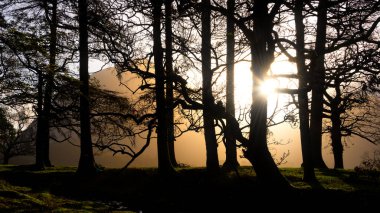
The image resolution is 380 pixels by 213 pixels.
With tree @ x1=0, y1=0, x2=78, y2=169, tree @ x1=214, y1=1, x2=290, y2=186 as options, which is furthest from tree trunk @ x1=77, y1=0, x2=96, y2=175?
tree @ x1=214, y1=1, x2=290, y2=186

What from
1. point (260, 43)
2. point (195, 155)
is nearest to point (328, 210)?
point (260, 43)

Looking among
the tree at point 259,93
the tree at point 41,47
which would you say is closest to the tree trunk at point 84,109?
the tree at point 41,47

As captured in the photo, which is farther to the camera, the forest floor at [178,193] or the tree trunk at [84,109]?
the tree trunk at [84,109]

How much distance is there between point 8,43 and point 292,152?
140390mm

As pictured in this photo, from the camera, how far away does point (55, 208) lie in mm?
8539

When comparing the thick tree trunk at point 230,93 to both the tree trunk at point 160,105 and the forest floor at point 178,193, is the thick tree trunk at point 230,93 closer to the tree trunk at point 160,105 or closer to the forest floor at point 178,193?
the forest floor at point 178,193

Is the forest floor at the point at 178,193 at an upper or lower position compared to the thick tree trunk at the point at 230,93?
lower

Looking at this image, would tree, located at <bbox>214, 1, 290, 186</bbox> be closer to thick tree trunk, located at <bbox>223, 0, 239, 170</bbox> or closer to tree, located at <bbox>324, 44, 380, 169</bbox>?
tree, located at <bbox>324, 44, 380, 169</bbox>

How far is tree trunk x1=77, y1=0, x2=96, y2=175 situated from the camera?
17.3 meters

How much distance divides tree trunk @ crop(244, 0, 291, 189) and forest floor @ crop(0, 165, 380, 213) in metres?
0.50

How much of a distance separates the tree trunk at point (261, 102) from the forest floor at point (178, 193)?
496 millimetres

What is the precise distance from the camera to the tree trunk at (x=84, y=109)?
56.8ft

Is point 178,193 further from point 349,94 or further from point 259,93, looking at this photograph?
point 349,94

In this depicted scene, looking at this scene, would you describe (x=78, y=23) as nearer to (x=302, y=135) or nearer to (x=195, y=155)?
(x=302, y=135)
